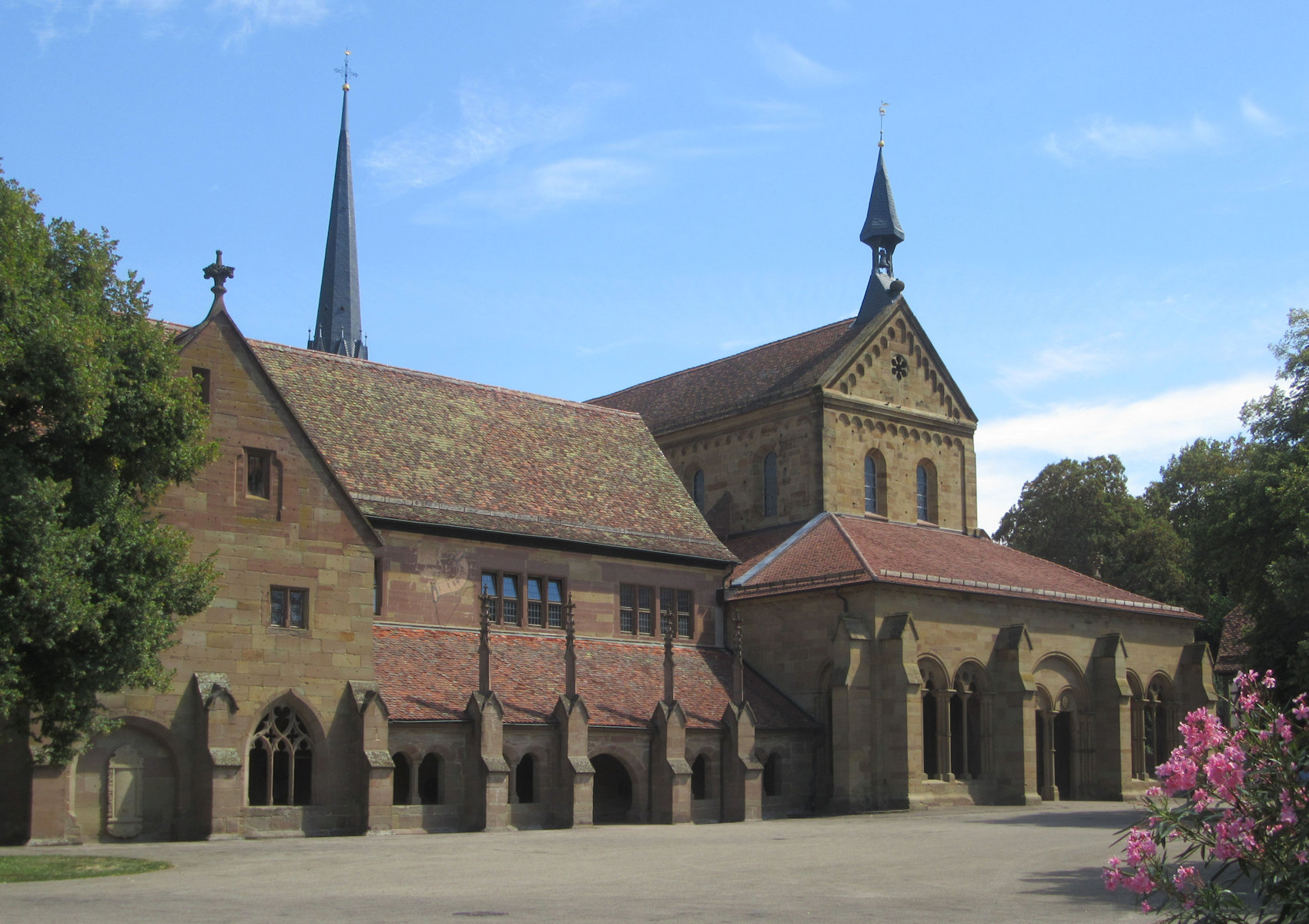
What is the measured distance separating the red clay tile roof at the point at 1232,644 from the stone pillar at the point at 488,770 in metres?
42.9

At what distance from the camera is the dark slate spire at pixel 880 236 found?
199ft

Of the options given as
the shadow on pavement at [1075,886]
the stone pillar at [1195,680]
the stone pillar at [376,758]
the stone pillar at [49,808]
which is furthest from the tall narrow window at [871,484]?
the stone pillar at [49,808]

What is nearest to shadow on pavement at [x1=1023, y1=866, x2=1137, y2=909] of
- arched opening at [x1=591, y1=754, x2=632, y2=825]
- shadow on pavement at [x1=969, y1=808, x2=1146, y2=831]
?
Answer: shadow on pavement at [x1=969, y1=808, x2=1146, y2=831]

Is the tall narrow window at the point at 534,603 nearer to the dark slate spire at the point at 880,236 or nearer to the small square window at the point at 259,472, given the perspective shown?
the small square window at the point at 259,472

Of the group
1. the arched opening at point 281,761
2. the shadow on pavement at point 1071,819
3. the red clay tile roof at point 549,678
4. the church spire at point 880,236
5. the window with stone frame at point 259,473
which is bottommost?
the shadow on pavement at point 1071,819

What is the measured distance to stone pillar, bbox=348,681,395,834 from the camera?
34094 millimetres

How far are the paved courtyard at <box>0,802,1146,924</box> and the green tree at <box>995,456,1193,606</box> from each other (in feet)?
148

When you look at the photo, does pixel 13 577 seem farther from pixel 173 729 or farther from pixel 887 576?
pixel 887 576

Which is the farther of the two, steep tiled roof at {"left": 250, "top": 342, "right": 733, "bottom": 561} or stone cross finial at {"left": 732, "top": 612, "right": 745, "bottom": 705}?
steep tiled roof at {"left": 250, "top": 342, "right": 733, "bottom": 561}

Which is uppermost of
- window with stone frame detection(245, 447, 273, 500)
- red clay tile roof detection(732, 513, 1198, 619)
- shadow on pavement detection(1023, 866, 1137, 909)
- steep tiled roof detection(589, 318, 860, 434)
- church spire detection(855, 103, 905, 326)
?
church spire detection(855, 103, 905, 326)

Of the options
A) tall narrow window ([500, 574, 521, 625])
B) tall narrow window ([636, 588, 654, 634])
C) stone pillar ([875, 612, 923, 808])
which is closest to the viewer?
tall narrow window ([500, 574, 521, 625])

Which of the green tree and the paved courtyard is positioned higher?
the green tree

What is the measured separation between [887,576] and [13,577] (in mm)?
27483

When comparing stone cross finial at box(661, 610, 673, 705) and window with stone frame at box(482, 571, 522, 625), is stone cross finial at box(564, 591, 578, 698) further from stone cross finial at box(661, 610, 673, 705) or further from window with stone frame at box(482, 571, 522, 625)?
window with stone frame at box(482, 571, 522, 625)
